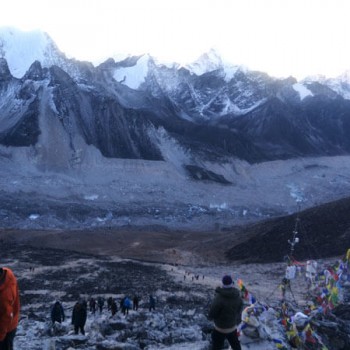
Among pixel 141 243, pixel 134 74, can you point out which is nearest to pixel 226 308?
pixel 141 243

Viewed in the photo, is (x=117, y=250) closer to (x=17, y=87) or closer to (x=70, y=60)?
(x=17, y=87)

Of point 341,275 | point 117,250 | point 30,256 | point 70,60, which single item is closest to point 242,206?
point 117,250

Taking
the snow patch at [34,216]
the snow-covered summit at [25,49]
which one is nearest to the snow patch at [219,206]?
the snow patch at [34,216]

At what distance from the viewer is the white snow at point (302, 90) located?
136788mm

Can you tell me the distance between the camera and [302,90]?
13888 centimetres

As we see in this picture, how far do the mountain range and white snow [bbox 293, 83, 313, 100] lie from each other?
2.45 m

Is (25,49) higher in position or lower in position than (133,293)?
higher

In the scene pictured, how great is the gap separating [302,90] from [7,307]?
141 m

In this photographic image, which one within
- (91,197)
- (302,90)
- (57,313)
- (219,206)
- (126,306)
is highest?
(302,90)

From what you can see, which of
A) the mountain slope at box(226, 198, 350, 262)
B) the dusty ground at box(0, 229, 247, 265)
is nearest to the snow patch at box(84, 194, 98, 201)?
the dusty ground at box(0, 229, 247, 265)

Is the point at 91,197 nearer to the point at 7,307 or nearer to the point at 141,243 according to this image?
the point at 141,243

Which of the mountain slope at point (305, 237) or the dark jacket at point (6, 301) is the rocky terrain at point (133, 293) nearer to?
the mountain slope at point (305, 237)

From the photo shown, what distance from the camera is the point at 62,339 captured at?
9125mm

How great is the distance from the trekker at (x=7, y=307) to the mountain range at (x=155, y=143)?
54.9 metres
